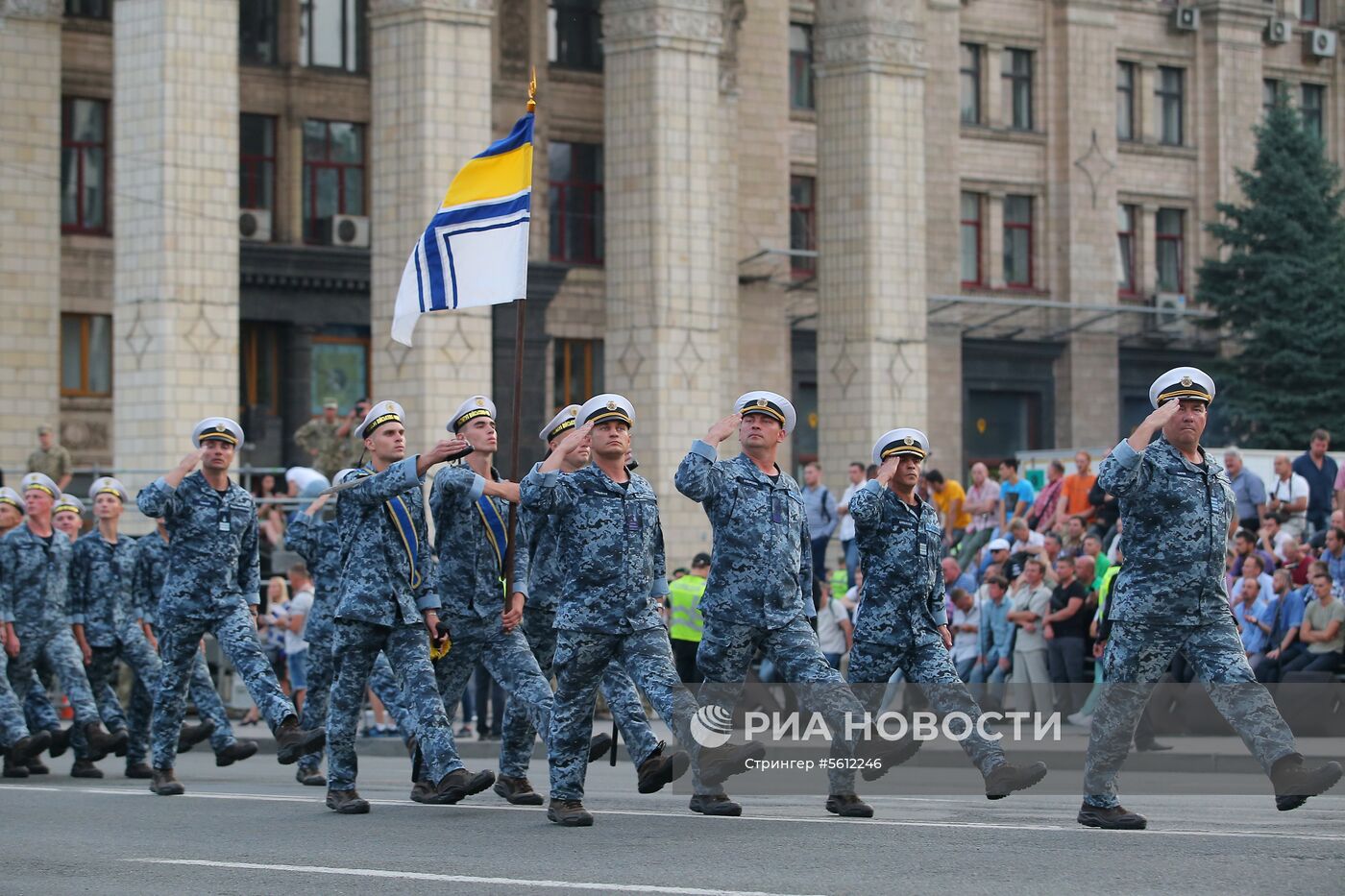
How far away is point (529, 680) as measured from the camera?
13289mm

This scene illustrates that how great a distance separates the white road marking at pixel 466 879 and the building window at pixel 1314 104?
4725 centimetres

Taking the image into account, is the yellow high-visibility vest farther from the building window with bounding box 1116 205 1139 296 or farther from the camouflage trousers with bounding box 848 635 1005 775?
the building window with bounding box 1116 205 1139 296

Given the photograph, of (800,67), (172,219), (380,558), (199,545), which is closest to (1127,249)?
(800,67)

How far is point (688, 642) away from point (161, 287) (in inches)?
524

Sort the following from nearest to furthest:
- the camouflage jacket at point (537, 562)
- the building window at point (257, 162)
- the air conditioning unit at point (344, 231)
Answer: the camouflage jacket at point (537, 562)
the building window at point (257, 162)
the air conditioning unit at point (344, 231)

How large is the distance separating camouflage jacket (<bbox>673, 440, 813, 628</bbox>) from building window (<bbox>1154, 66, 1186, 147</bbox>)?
138 ft

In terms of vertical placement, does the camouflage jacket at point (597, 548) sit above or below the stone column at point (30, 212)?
below

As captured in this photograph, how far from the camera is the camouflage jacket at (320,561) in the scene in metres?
15.5

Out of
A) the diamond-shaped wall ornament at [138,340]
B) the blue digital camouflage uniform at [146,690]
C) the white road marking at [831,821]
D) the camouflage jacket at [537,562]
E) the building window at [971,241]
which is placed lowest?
the white road marking at [831,821]

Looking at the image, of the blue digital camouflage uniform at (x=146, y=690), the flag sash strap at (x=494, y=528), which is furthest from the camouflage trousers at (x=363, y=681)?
the blue digital camouflage uniform at (x=146, y=690)

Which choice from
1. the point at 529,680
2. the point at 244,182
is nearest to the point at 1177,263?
the point at 244,182

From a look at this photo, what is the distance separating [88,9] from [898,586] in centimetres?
2999

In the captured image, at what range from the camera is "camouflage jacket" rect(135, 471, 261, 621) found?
48.4ft

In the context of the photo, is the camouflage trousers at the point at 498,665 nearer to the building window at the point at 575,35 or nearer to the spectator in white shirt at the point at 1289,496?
the spectator in white shirt at the point at 1289,496
